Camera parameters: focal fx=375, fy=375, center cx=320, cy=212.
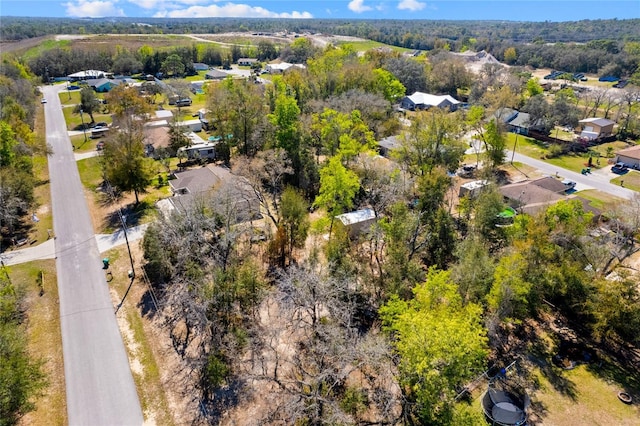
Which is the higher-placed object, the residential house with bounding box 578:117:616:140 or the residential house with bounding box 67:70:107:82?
the residential house with bounding box 67:70:107:82

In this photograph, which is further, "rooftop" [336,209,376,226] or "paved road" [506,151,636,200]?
"paved road" [506,151,636,200]

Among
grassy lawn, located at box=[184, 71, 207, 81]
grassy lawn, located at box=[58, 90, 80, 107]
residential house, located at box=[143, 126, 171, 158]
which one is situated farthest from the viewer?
grassy lawn, located at box=[184, 71, 207, 81]

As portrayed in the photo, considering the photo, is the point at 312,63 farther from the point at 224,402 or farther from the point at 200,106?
the point at 224,402

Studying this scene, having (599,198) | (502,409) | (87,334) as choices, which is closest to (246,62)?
(599,198)

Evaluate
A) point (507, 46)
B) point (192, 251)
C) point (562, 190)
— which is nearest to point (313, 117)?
point (192, 251)

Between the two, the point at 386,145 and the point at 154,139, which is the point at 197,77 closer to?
the point at 154,139

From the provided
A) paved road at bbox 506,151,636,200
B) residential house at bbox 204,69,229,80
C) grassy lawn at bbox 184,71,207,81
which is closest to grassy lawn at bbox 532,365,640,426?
paved road at bbox 506,151,636,200

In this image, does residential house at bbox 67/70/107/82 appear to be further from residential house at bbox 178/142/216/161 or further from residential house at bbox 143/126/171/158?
residential house at bbox 178/142/216/161

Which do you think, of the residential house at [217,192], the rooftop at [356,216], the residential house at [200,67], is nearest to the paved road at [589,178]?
the rooftop at [356,216]
